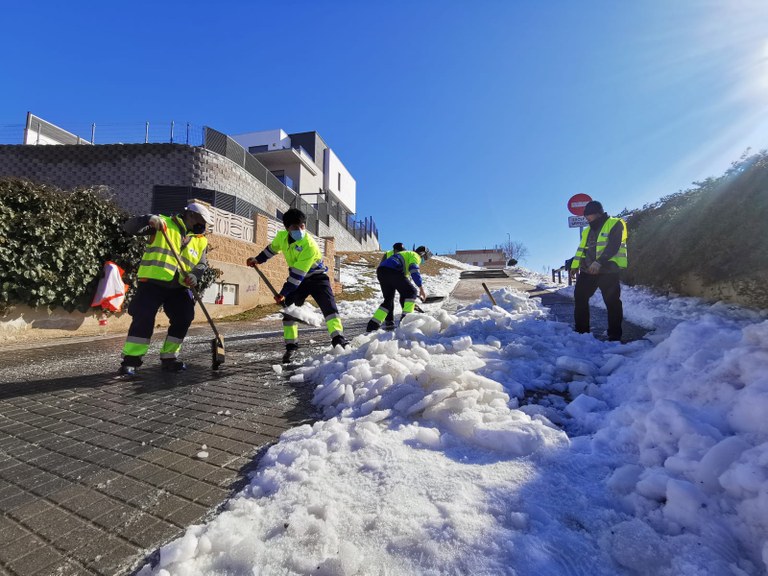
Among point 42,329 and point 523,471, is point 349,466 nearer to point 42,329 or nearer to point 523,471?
point 523,471

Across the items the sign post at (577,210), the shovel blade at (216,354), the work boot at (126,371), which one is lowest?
the work boot at (126,371)

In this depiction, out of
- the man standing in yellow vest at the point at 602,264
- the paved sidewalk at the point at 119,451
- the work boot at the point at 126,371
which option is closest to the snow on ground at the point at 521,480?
the paved sidewalk at the point at 119,451

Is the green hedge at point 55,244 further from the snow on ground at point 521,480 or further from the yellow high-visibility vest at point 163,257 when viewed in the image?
the snow on ground at point 521,480

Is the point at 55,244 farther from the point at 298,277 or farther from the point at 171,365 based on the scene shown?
the point at 298,277

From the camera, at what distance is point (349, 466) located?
1895 millimetres

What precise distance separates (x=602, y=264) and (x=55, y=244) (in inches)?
329

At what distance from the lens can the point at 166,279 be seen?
402cm

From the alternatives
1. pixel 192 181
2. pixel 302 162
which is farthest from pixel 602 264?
pixel 302 162

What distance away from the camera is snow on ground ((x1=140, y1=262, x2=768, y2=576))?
4.14ft

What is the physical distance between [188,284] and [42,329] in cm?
447

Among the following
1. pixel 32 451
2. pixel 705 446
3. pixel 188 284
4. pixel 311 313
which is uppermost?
pixel 188 284

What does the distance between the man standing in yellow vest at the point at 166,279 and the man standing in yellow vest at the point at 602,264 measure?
4.65 m

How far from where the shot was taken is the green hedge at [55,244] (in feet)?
19.5

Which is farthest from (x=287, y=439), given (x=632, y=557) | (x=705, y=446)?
(x=705, y=446)
